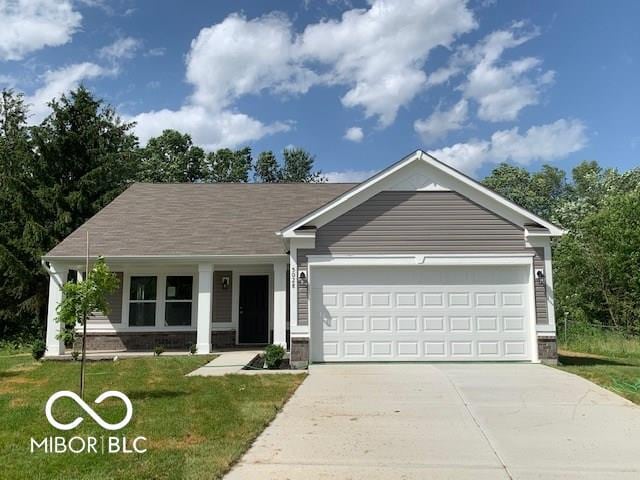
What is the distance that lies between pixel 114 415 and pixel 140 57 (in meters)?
10.8

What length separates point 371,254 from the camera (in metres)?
11.8

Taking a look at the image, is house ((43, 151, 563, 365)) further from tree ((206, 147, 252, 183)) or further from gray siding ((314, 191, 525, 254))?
tree ((206, 147, 252, 183))

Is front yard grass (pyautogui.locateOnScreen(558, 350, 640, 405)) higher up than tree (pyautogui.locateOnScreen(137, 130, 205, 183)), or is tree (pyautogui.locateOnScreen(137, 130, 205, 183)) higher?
tree (pyautogui.locateOnScreen(137, 130, 205, 183))

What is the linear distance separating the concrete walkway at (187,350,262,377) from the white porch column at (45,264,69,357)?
14.7ft

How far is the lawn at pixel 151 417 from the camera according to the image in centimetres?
468

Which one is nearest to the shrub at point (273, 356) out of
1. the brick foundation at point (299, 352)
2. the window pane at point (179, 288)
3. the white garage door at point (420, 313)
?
the brick foundation at point (299, 352)

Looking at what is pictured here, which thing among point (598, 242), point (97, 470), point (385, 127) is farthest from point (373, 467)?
point (385, 127)

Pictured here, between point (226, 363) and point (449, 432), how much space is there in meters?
6.90

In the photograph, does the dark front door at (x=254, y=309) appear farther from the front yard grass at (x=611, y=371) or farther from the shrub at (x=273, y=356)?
the front yard grass at (x=611, y=371)

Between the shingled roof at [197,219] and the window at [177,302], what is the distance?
157cm

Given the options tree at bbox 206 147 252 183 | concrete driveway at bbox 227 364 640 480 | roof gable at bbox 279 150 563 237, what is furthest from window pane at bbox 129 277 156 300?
tree at bbox 206 147 252 183

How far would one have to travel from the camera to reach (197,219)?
16.4 m

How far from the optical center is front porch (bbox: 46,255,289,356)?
15367mm

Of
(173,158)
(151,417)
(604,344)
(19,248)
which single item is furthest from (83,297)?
(173,158)
